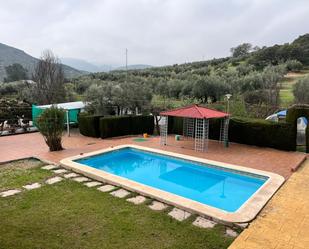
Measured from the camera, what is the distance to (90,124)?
45.8 feet

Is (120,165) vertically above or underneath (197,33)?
underneath

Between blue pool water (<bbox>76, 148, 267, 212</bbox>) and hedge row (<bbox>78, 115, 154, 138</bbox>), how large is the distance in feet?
8.95

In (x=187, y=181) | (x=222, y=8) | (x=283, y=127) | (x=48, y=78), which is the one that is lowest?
(x=187, y=181)

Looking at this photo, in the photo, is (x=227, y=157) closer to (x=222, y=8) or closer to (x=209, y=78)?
(x=222, y=8)

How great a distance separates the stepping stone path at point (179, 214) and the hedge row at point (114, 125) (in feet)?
29.2

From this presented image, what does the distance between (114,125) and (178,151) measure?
4.48m

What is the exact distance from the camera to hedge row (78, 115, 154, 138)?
543 inches

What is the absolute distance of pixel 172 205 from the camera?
5738 millimetres

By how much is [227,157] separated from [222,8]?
10.2m

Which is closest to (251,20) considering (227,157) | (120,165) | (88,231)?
(227,157)

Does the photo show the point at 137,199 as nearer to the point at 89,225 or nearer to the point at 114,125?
the point at 89,225

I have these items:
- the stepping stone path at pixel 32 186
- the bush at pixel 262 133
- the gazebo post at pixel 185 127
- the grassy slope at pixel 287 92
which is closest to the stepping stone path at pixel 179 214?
the stepping stone path at pixel 32 186

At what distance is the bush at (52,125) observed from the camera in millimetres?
10367

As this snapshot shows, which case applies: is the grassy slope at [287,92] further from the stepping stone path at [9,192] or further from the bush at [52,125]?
the stepping stone path at [9,192]
